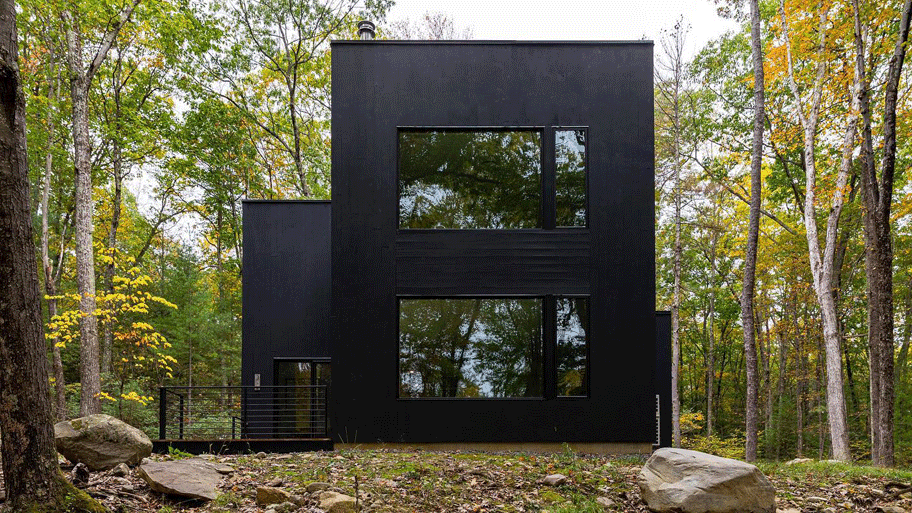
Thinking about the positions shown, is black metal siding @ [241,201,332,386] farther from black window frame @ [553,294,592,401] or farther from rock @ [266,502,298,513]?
rock @ [266,502,298,513]

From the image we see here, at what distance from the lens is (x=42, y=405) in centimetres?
375

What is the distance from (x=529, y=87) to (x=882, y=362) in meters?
6.72

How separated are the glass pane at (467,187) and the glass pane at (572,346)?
1407 millimetres

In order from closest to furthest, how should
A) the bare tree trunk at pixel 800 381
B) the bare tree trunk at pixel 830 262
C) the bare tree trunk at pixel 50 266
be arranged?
the bare tree trunk at pixel 830 262
the bare tree trunk at pixel 50 266
the bare tree trunk at pixel 800 381

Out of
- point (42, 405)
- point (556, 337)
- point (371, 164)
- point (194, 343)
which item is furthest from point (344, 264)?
point (194, 343)

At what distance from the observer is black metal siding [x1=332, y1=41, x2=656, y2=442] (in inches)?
326

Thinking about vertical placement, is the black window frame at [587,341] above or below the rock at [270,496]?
above

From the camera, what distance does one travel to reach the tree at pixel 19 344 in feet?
11.9

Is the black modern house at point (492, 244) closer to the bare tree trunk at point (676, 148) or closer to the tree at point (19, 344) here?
the tree at point (19, 344)

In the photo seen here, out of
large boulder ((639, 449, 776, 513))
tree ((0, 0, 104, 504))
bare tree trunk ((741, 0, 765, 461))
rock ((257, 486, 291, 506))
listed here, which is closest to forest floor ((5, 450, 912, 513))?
rock ((257, 486, 291, 506))

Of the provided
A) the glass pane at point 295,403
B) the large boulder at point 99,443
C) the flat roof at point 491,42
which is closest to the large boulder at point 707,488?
the large boulder at point 99,443

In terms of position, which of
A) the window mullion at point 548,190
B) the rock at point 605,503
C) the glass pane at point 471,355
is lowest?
the rock at point 605,503

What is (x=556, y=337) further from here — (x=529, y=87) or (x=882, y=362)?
(x=882, y=362)

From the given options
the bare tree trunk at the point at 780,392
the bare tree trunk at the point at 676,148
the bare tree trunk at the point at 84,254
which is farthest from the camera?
the bare tree trunk at the point at 780,392
